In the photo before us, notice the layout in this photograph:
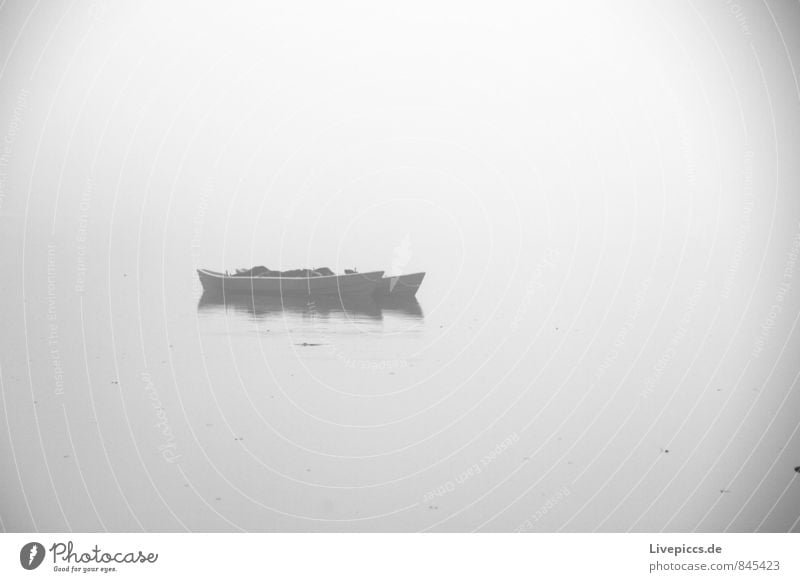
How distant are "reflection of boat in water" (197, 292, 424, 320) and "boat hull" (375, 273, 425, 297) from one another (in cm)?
2

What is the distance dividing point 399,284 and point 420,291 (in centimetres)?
9

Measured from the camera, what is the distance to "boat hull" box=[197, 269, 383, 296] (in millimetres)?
2498

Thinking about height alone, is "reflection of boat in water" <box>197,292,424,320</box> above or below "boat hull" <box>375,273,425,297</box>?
below

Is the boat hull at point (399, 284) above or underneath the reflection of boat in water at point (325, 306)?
above

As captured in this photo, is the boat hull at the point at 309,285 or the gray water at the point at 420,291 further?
the boat hull at the point at 309,285

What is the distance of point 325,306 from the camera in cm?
256

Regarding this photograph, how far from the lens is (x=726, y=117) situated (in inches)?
91.0

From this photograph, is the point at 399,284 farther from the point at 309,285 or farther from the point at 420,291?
the point at 309,285

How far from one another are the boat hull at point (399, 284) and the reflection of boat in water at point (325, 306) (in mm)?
25
